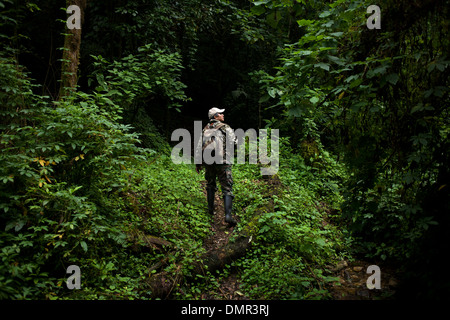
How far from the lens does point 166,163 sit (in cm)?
844

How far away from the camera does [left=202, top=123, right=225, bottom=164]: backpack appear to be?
19.8 feet

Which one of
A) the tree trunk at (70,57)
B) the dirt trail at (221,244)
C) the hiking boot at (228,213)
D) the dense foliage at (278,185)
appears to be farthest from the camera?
the hiking boot at (228,213)

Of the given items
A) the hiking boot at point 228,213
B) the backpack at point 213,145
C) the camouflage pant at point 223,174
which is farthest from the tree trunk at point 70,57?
the hiking boot at point 228,213

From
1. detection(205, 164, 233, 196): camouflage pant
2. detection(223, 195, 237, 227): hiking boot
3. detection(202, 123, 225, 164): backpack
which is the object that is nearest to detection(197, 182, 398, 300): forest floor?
detection(223, 195, 237, 227): hiking boot

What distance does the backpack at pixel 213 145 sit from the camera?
604cm

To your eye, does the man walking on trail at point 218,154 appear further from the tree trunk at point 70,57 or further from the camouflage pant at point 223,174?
the tree trunk at point 70,57

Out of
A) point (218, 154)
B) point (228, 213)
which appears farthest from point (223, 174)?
point (228, 213)

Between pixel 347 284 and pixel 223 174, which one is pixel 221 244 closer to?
pixel 223 174

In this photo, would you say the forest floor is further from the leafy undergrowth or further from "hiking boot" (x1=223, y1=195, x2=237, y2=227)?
"hiking boot" (x1=223, y1=195, x2=237, y2=227)

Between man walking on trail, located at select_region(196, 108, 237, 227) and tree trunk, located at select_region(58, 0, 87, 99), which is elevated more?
tree trunk, located at select_region(58, 0, 87, 99)

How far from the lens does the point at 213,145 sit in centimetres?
605

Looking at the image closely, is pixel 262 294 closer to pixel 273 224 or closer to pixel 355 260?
pixel 273 224

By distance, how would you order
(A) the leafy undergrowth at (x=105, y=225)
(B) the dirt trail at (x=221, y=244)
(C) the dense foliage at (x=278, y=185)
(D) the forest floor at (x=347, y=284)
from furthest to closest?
1. (B) the dirt trail at (x=221, y=244)
2. (D) the forest floor at (x=347, y=284)
3. (A) the leafy undergrowth at (x=105, y=225)
4. (C) the dense foliage at (x=278, y=185)

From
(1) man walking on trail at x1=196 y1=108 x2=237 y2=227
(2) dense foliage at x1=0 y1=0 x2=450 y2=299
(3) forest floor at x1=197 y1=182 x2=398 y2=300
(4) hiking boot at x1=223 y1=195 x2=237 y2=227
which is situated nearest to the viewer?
(2) dense foliage at x1=0 y1=0 x2=450 y2=299
